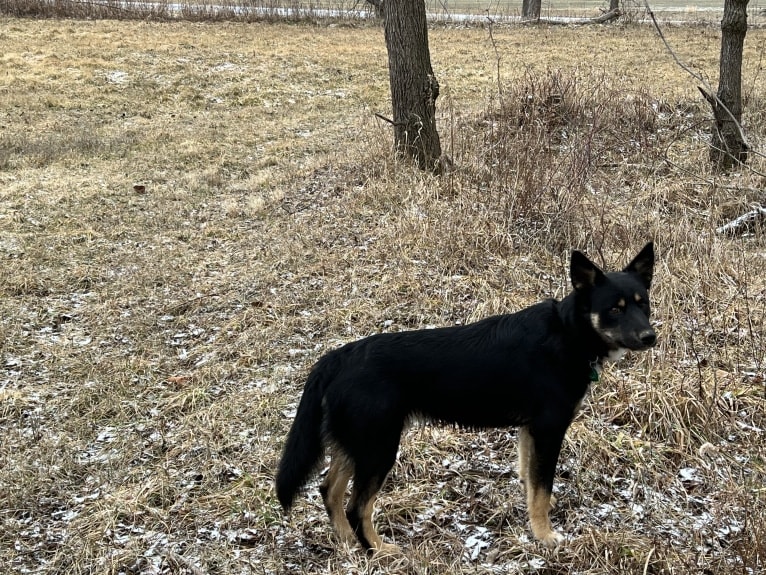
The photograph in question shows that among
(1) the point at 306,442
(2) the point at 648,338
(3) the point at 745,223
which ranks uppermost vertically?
(2) the point at 648,338

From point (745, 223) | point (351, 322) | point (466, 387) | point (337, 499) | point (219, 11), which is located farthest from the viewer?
point (219, 11)

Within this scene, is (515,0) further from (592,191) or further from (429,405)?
(429,405)

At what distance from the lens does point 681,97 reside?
1020 cm

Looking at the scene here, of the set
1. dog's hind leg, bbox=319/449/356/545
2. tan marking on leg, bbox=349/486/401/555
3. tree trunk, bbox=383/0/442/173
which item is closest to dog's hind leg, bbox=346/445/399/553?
tan marking on leg, bbox=349/486/401/555

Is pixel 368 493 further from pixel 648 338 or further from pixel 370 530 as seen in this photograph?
pixel 648 338

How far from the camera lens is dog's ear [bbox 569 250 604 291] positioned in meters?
2.88

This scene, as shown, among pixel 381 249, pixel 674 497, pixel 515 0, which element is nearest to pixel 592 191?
pixel 381 249

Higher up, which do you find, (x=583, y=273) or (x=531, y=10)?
(x=531, y=10)

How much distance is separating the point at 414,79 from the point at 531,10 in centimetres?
2419

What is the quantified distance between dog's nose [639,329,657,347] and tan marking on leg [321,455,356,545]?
148 cm

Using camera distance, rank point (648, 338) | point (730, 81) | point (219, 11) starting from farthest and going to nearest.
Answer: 1. point (219, 11)
2. point (730, 81)
3. point (648, 338)

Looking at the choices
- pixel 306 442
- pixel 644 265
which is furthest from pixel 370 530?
pixel 644 265

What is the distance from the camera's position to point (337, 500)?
307 centimetres

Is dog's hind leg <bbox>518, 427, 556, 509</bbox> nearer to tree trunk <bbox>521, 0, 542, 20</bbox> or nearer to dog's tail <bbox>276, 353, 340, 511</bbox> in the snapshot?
dog's tail <bbox>276, 353, 340, 511</bbox>
